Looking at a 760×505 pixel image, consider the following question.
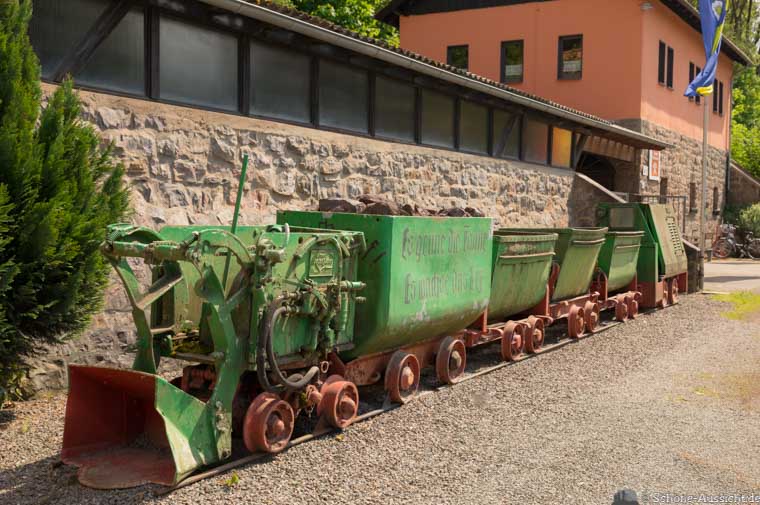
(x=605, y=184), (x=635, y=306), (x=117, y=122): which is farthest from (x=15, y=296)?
(x=605, y=184)

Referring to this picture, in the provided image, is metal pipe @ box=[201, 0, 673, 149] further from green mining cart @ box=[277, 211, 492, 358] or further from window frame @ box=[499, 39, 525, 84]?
window frame @ box=[499, 39, 525, 84]

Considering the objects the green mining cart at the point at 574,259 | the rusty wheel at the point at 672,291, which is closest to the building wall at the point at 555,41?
the rusty wheel at the point at 672,291

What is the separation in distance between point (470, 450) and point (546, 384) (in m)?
2.47

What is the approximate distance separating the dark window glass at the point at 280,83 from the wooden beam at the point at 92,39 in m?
1.89

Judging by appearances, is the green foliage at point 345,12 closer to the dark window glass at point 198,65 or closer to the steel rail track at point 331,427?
the dark window glass at point 198,65

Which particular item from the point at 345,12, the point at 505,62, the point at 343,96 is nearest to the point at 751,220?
the point at 505,62

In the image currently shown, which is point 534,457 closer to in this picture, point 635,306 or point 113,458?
point 113,458

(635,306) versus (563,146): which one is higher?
(563,146)

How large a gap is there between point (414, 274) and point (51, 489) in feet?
10.6

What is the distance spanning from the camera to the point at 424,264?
6.82 meters

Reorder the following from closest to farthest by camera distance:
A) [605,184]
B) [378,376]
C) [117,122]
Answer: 1. [378,376]
2. [117,122]
3. [605,184]

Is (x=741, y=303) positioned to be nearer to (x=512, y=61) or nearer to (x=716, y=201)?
(x=512, y=61)

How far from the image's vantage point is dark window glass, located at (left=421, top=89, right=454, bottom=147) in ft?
41.0

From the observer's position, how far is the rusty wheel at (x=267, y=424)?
5.14 metres
